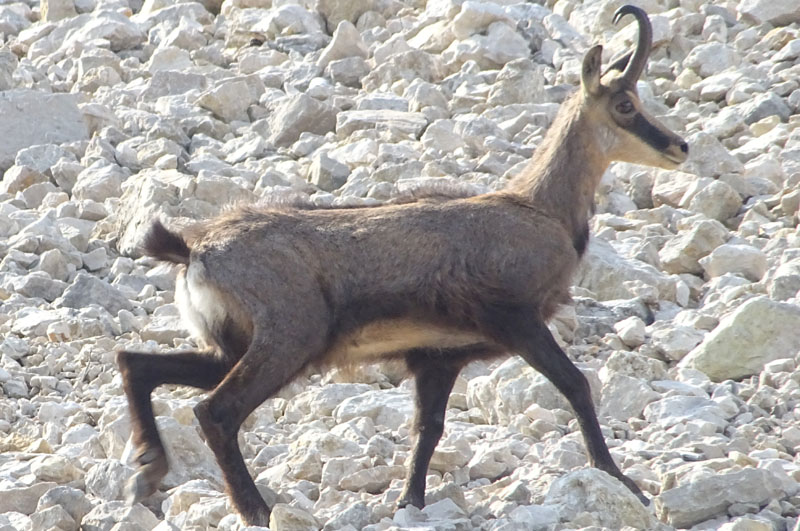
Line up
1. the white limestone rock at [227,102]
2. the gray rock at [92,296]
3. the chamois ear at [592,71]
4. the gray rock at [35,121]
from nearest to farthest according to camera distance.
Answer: the chamois ear at [592,71] → the gray rock at [92,296] → the gray rock at [35,121] → the white limestone rock at [227,102]

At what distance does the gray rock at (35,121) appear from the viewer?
11352 mm

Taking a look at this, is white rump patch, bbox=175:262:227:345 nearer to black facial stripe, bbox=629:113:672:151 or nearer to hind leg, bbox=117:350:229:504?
hind leg, bbox=117:350:229:504

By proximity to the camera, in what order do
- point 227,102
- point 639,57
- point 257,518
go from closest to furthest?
point 257,518
point 639,57
point 227,102

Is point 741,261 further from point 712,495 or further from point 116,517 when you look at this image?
point 116,517

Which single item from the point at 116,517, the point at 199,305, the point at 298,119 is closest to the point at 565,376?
the point at 199,305

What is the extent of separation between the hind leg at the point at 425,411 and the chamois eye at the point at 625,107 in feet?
5.63

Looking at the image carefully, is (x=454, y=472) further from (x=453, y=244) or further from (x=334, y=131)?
(x=334, y=131)

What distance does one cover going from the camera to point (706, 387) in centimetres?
738

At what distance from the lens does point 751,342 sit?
24.7 feet

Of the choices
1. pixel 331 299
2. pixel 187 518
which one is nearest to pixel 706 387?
pixel 331 299

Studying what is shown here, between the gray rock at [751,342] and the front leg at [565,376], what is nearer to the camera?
the front leg at [565,376]

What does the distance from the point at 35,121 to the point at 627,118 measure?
5718 mm

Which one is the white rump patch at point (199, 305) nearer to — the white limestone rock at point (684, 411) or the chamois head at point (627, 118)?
the white limestone rock at point (684, 411)

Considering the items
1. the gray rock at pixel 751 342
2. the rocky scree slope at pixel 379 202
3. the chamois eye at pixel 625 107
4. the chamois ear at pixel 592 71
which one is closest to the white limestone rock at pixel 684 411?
the rocky scree slope at pixel 379 202
